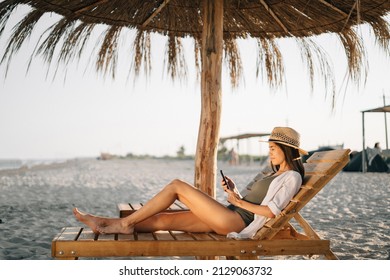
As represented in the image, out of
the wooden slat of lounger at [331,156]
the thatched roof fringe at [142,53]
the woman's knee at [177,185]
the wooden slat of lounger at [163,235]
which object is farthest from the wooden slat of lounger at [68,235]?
the thatched roof fringe at [142,53]

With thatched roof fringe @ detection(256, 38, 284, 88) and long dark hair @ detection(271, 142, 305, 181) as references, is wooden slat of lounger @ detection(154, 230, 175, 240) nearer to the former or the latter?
long dark hair @ detection(271, 142, 305, 181)

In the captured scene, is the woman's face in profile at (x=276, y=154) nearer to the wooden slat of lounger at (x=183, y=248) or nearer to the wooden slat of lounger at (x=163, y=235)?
the wooden slat of lounger at (x=183, y=248)

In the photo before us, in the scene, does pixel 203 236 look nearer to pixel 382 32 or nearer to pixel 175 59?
pixel 382 32

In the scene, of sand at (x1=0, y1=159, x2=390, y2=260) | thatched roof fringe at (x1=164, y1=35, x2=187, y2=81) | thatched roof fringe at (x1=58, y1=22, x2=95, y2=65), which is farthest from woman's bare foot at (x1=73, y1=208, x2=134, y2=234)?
thatched roof fringe at (x1=164, y1=35, x2=187, y2=81)

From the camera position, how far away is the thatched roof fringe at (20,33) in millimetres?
3363

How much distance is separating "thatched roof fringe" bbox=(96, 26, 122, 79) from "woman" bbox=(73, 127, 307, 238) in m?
2.02

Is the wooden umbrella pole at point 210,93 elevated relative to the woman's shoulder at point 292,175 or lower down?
elevated

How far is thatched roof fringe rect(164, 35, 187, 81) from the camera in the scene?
4379mm

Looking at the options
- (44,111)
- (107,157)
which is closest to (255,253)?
(44,111)

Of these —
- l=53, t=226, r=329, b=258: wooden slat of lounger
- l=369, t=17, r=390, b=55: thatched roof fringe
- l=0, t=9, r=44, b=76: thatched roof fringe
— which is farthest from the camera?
l=369, t=17, r=390, b=55: thatched roof fringe

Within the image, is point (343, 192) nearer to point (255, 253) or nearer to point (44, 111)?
point (255, 253)

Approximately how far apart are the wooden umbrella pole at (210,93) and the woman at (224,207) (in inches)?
40.7

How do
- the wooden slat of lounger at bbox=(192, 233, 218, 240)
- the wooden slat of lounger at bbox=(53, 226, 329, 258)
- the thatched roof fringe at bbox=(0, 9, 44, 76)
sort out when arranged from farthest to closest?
the thatched roof fringe at bbox=(0, 9, 44, 76) < the wooden slat of lounger at bbox=(192, 233, 218, 240) < the wooden slat of lounger at bbox=(53, 226, 329, 258)

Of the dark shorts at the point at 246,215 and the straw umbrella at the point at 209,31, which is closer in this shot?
the dark shorts at the point at 246,215
